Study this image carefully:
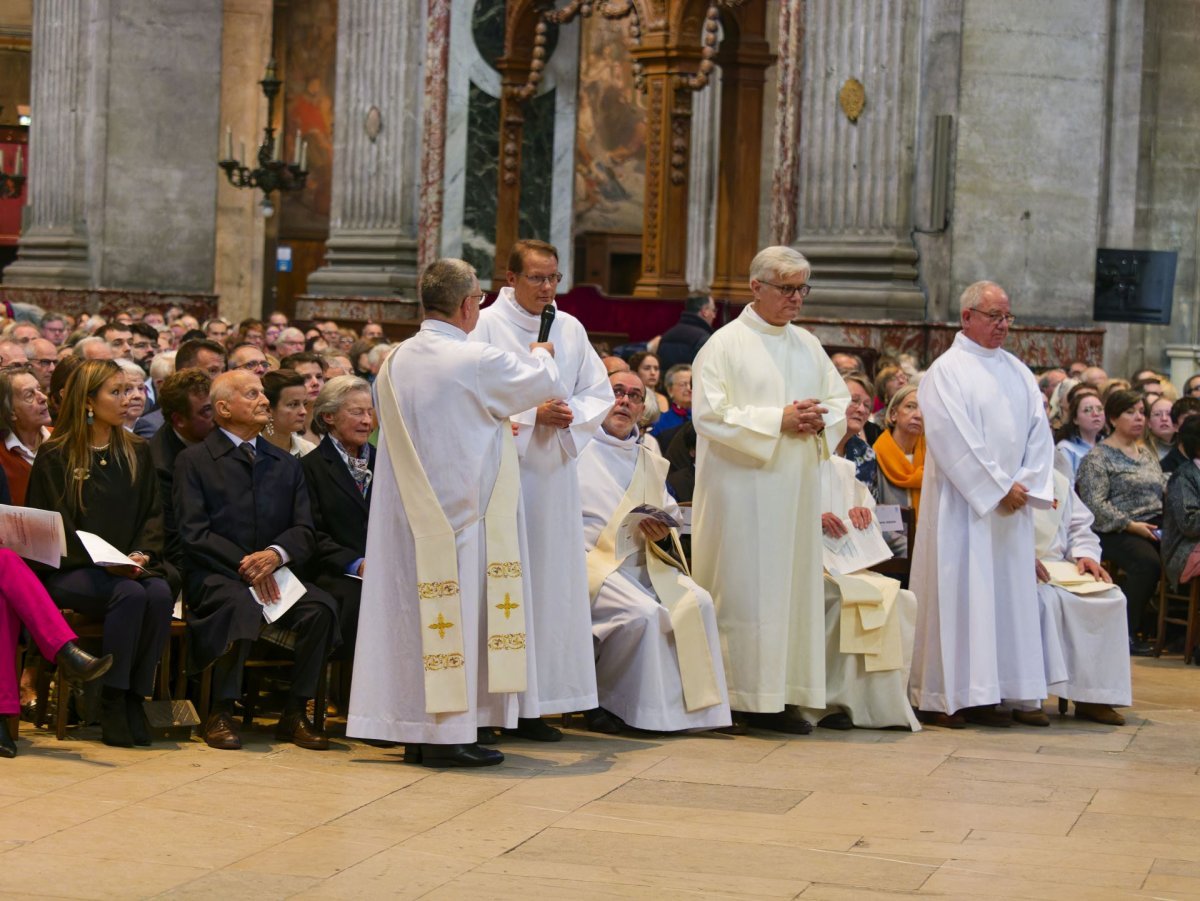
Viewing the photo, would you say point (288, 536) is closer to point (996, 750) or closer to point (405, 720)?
point (405, 720)

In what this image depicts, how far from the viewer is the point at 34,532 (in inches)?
271

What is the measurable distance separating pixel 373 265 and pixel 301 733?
9981 mm

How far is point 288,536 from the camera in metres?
7.24

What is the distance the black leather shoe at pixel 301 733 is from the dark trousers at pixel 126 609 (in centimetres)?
50

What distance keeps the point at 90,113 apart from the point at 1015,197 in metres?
10.5

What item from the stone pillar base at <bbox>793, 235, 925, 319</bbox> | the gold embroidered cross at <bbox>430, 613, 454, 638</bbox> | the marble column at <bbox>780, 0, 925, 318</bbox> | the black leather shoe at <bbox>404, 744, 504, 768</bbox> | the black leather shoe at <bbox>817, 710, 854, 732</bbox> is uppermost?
the marble column at <bbox>780, 0, 925, 318</bbox>

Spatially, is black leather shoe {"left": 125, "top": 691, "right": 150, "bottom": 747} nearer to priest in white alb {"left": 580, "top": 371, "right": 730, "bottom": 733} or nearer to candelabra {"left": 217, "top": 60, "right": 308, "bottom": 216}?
priest in white alb {"left": 580, "top": 371, "right": 730, "bottom": 733}

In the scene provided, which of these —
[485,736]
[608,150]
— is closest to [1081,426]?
[485,736]

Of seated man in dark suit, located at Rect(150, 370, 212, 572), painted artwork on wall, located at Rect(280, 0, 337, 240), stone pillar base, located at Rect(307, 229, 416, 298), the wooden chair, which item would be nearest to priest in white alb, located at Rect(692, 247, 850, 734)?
seated man in dark suit, located at Rect(150, 370, 212, 572)

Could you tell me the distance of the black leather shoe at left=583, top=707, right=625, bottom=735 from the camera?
7645mm

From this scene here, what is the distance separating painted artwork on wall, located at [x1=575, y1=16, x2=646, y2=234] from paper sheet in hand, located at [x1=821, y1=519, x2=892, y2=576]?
16.7 m

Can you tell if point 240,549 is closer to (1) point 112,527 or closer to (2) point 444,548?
(1) point 112,527

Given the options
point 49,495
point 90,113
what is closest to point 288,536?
point 49,495

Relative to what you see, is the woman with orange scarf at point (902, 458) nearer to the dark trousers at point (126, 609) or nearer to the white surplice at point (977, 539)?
the white surplice at point (977, 539)
